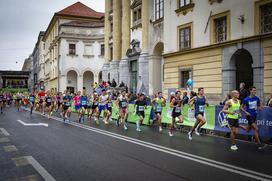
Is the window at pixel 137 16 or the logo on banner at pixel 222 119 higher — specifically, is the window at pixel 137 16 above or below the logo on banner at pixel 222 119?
above

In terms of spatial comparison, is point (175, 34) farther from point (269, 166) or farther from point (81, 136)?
point (269, 166)

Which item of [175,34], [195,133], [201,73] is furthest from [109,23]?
[195,133]

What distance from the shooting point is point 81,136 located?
12781 millimetres

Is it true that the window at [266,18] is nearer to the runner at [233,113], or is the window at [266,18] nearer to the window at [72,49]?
the runner at [233,113]

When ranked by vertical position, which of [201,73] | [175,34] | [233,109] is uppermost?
[175,34]

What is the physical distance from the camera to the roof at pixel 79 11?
60434 mm

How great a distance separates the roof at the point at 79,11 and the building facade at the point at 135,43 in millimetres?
20759

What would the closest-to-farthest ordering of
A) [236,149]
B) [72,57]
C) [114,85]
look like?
[236,149] → [114,85] → [72,57]

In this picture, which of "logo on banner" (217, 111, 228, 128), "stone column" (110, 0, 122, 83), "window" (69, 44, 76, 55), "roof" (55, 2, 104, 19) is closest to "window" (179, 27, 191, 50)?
"logo on banner" (217, 111, 228, 128)

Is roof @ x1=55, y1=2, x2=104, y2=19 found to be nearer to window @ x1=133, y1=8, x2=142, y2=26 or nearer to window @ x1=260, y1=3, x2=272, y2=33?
window @ x1=133, y1=8, x2=142, y2=26

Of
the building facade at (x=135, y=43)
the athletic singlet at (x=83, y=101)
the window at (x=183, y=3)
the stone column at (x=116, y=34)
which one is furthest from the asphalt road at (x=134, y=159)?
the stone column at (x=116, y=34)

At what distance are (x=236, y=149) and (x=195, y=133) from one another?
4.39 metres

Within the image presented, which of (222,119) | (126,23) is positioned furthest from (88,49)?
(222,119)

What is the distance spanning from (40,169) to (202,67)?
17.2 meters
